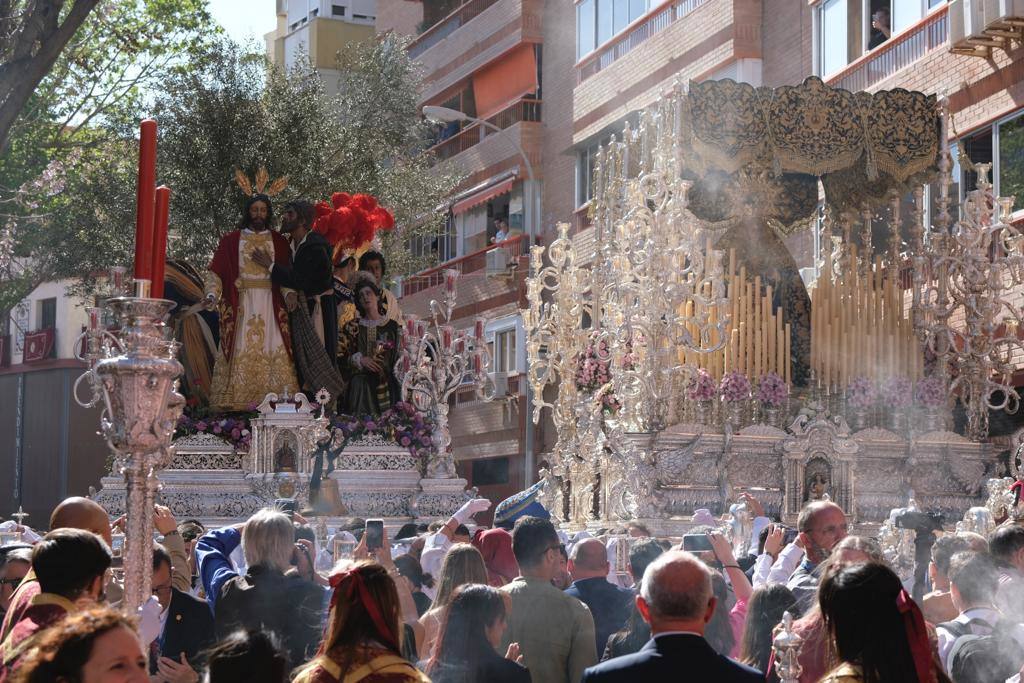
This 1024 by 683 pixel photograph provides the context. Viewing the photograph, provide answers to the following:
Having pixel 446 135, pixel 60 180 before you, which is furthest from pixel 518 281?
pixel 60 180

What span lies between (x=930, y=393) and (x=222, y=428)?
7061 mm

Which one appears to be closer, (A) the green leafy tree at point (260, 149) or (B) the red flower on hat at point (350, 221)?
(B) the red flower on hat at point (350, 221)

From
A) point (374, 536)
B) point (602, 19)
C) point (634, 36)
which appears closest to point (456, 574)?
point (374, 536)

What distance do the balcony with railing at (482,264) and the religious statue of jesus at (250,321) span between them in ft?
44.3

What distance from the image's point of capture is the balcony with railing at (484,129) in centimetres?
3475

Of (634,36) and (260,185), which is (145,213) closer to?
(260,185)

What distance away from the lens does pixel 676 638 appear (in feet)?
17.3

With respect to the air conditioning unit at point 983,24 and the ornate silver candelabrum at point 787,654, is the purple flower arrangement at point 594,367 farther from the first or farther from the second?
the ornate silver candelabrum at point 787,654

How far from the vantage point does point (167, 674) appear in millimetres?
6891

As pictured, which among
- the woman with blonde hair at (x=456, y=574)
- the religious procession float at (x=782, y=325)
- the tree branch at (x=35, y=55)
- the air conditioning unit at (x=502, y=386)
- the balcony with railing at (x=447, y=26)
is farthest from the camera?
the balcony with railing at (x=447, y=26)

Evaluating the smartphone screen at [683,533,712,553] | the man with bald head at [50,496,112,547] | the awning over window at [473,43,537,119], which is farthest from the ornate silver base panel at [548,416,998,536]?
the awning over window at [473,43,537,119]

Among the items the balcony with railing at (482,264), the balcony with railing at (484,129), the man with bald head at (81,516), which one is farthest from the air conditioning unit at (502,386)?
the man with bald head at (81,516)

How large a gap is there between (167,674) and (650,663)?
97.3 inches

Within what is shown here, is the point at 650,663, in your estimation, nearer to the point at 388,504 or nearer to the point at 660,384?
the point at 660,384
